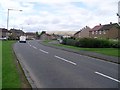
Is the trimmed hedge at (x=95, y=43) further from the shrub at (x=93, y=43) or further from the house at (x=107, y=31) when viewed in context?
the house at (x=107, y=31)

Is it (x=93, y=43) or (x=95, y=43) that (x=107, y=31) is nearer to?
(x=95, y=43)

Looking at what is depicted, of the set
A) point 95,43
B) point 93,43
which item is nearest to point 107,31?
point 95,43

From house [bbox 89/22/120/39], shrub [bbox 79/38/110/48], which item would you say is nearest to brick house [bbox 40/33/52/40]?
house [bbox 89/22/120/39]

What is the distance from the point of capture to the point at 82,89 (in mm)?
9883

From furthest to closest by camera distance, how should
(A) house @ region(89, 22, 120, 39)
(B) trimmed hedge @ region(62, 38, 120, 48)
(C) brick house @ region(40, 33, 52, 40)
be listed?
1. (C) brick house @ region(40, 33, 52, 40)
2. (A) house @ region(89, 22, 120, 39)
3. (B) trimmed hedge @ region(62, 38, 120, 48)

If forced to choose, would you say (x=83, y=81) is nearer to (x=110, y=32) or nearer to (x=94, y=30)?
(x=110, y=32)

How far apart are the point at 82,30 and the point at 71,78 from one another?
13149cm

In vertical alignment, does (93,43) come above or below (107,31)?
below

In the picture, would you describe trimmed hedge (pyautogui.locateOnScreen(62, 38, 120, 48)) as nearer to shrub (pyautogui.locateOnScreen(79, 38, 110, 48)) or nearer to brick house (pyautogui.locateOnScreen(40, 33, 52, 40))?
shrub (pyautogui.locateOnScreen(79, 38, 110, 48))

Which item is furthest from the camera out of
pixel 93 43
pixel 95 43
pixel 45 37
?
pixel 45 37

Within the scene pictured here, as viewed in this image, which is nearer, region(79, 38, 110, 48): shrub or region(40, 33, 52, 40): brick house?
region(79, 38, 110, 48): shrub

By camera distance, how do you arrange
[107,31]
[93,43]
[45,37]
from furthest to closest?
[45,37] < [107,31] < [93,43]

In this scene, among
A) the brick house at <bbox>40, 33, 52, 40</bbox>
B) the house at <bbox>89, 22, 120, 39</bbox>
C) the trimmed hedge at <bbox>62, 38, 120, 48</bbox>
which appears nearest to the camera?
the trimmed hedge at <bbox>62, 38, 120, 48</bbox>

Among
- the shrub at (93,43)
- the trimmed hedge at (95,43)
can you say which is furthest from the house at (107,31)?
the shrub at (93,43)
